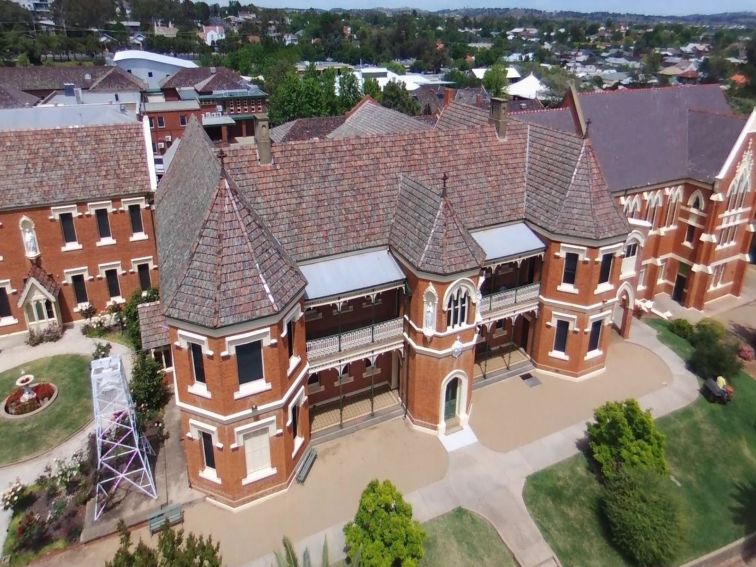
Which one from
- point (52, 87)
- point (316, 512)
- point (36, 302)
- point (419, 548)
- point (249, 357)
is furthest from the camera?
point (52, 87)

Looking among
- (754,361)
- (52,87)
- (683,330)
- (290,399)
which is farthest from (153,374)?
(52,87)

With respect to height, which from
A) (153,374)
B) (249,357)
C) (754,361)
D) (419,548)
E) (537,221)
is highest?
(537,221)

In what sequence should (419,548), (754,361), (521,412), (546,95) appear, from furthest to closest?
(546,95), (754,361), (521,412), (419,548)

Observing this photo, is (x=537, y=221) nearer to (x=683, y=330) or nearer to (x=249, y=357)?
(x=683, y=330)

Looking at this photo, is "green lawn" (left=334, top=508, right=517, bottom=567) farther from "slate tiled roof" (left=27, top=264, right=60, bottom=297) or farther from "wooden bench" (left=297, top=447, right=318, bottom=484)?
"slate tiled roof" (left=27, top=264, right=60, bottom=297)

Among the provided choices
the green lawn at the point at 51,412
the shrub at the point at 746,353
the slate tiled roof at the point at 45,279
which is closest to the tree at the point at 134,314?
the green lawn at the point at 51,412

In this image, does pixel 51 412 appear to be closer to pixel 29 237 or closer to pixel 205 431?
pixel 29 237

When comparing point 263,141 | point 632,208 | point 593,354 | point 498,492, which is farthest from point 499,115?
point 498,492
